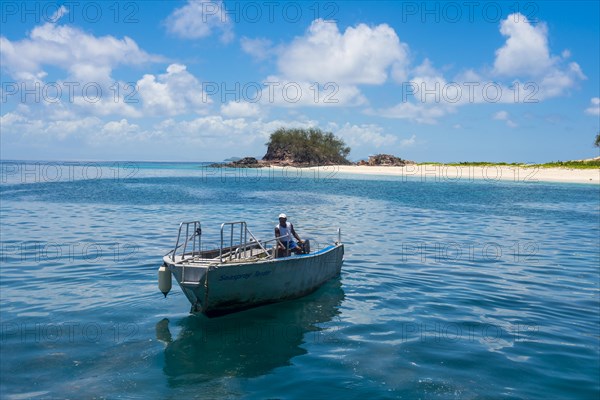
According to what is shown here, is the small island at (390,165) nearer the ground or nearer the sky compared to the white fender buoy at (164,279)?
nearer the sky

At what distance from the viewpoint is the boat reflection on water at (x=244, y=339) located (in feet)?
30.0

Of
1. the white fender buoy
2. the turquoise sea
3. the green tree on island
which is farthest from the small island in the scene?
the white fender buoy

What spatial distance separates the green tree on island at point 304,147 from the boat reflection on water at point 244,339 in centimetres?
12817

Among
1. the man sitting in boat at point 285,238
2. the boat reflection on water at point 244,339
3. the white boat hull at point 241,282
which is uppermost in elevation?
the man sitting in boat at point 285,238

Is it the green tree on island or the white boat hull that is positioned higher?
the green tree on island

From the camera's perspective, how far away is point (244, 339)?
35.0ft

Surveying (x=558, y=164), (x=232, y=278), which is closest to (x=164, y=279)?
(x=232, y=278)

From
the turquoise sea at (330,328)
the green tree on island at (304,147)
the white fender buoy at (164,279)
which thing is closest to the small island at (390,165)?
the green tree on island at (304,147)

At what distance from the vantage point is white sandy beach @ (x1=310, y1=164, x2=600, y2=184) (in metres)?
77.5

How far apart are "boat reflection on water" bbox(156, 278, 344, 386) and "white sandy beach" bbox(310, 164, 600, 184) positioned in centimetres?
7361

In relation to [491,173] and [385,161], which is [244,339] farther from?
[385,161]

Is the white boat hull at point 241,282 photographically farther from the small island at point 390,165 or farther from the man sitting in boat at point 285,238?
the small island at point 390,165

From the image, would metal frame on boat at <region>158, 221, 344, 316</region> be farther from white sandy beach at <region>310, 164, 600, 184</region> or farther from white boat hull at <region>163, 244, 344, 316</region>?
white sandy beach at <region>310, 164, 600, 184</region>

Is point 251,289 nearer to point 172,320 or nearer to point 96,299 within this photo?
point 172,320
